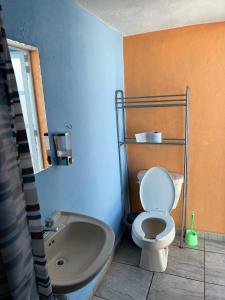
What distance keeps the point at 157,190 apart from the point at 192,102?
92 centimetres

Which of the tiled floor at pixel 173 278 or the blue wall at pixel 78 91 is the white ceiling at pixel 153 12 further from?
the tiled floor at pixel 173 278

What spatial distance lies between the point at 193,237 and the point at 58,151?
1.77 meters

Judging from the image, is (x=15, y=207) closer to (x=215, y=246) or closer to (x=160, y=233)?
(x=160, y=233)

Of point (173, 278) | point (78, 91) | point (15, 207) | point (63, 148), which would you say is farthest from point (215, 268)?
point (15, 207)

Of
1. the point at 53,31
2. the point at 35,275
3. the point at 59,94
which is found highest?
the point at 53,31

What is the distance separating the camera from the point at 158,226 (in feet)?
7.08

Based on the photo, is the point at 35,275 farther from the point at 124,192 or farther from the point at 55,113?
the point at 124,192

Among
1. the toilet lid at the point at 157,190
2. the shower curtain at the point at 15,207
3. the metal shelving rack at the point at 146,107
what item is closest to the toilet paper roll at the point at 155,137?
the metal shelving rack at the point at 146,107

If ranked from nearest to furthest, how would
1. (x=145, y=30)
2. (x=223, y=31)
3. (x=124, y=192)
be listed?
(x=223, y=31)
(x=145, y=30)
(x=124, y=192)

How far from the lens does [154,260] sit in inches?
78.4

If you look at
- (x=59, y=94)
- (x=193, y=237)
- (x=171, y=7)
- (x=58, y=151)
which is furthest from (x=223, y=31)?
(x=193, y=237)

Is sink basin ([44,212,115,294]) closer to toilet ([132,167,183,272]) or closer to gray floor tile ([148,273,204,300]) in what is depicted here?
toilet ([132,167,183,272])

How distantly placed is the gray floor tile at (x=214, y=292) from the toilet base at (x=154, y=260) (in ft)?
1.21

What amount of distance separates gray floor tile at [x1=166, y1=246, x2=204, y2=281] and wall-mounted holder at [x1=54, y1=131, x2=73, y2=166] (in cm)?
144
